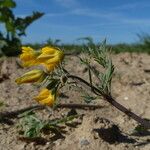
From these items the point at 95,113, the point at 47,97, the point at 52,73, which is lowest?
the point at 95,113

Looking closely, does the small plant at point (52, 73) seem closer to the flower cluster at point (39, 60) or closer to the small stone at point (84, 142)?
the flower cluster at point (39, 60)

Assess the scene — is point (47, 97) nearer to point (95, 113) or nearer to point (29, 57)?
point (29, 57)

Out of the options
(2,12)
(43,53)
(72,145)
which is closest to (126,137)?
(72,145)

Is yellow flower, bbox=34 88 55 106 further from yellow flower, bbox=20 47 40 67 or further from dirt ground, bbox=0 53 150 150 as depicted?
dirt ground, bbox=0 53 150 150

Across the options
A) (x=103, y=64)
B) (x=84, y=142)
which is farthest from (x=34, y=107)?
(x=103, y=64)

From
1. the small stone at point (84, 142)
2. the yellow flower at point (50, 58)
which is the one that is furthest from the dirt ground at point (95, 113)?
the yellow flower at point (50, 58)

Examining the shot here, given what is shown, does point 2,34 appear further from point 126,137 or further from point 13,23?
point 126,137

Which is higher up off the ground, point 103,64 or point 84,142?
point 103,64
